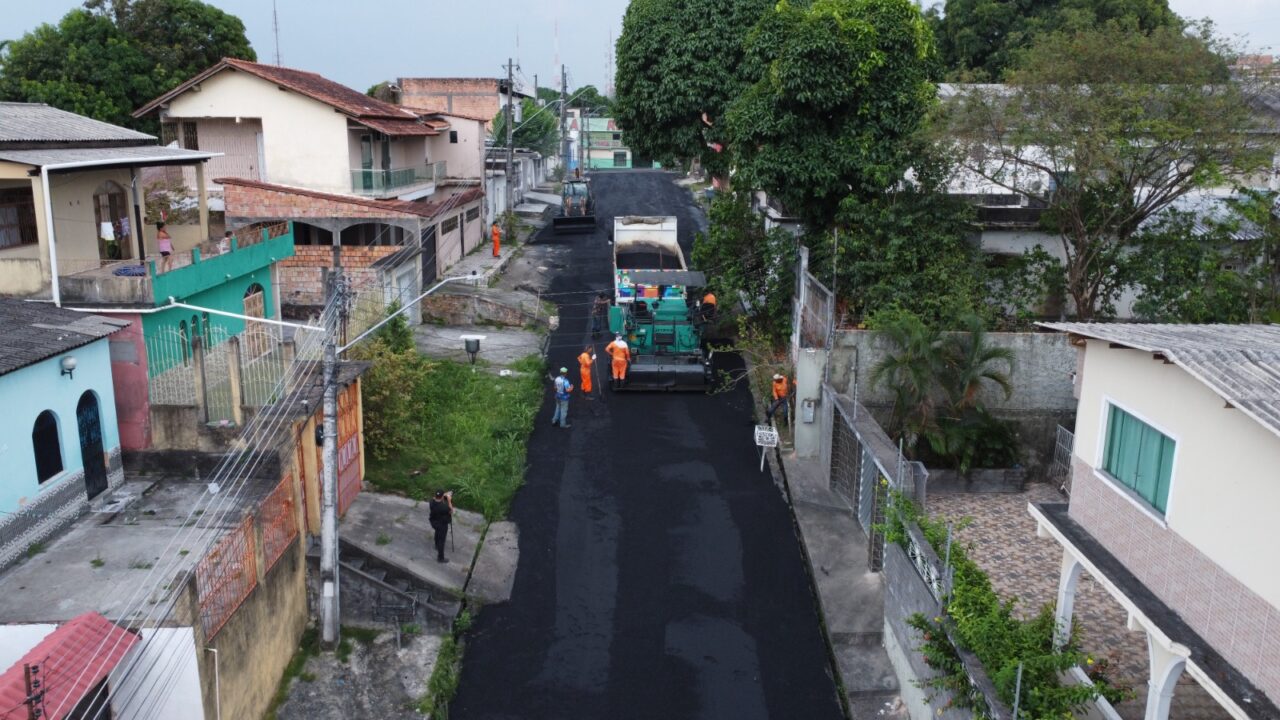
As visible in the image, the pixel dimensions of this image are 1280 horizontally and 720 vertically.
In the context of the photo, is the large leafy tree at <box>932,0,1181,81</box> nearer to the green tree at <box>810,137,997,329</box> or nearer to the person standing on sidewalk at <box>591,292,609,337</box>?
the person standing on sidewalk at <box>591,292,609,337</box>

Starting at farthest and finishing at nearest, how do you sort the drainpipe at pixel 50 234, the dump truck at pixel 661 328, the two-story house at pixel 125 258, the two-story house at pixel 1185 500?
the dump truck at pixel 661 328, the two-story house at pixel 125 258, the drainpipe at pixel 50 234, the two-story house at pixel 1185 500

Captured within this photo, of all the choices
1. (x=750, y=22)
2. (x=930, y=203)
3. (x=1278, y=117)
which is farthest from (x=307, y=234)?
(x=1278, y=117)

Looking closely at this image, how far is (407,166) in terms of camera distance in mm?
37094

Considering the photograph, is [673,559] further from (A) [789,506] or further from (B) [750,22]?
(B) [750,22]

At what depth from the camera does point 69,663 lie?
9.06 m

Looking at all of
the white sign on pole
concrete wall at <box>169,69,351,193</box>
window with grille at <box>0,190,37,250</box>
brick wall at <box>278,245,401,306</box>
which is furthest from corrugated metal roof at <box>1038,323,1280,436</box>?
concrete wall at <box>169,69,351,193</box>

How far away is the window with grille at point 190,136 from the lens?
31.2 m

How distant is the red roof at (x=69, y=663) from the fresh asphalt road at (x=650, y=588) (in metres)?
4.04

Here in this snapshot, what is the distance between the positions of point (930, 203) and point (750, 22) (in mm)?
9718

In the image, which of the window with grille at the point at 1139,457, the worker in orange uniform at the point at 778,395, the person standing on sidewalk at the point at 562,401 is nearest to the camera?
the window with grille at the point at 1139,457

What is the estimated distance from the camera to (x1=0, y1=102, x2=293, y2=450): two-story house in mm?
16188

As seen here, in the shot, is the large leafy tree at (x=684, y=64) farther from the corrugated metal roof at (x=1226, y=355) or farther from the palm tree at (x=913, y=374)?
the corrugated metal roof at (x=1226, y=355)

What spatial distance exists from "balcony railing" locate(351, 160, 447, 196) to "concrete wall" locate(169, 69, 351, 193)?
0.35 m

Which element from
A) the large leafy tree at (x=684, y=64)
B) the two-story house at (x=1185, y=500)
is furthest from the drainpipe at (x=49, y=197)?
the large leafy tree at (x=684, y=64)
